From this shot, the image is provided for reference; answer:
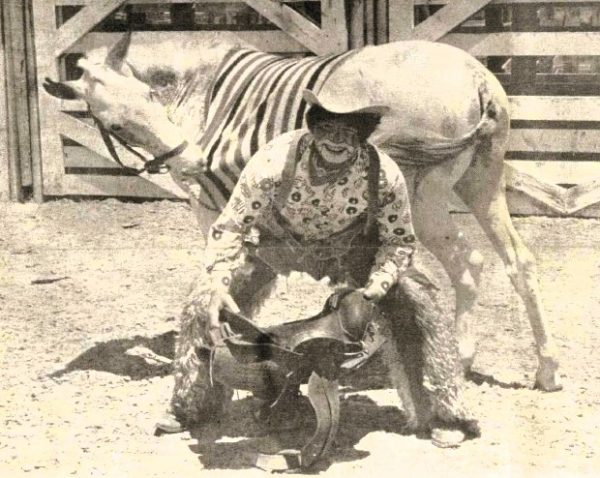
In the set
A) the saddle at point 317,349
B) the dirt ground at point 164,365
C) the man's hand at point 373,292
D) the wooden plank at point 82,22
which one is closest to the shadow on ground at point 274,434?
the dirt ground at point 164,365

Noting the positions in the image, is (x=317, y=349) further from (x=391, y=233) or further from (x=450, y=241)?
(x=450, y=241)

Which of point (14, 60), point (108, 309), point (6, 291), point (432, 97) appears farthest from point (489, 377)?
point (14, 60)

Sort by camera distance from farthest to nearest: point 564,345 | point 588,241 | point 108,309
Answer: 1. point 588,241
2. point 108,309
3. point 564,345

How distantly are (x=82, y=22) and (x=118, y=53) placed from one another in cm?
252

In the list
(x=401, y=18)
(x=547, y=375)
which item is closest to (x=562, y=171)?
(x=401, y=18)

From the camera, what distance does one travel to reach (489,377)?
13.4 feet

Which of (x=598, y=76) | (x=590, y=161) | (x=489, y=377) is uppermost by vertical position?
(x=598, y=76)

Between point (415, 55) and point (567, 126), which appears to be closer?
point (415, 55)

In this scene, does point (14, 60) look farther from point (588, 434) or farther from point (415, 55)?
point (588, 434)

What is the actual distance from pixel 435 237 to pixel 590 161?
241 cm

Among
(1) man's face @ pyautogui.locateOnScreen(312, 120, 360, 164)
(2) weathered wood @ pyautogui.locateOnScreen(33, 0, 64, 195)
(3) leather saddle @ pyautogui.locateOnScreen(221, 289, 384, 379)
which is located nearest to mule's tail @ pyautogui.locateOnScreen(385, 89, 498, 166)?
(1) man's face @ pyautogui.locateOnScreen(312, 120, 360, 164)

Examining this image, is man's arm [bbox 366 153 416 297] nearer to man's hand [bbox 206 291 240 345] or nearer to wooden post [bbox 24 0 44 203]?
man's hand [bbox 206 291 240 345]

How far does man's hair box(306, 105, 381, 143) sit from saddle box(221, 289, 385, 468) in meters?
0.45

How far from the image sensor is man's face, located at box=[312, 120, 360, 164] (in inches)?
129
